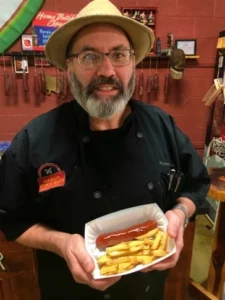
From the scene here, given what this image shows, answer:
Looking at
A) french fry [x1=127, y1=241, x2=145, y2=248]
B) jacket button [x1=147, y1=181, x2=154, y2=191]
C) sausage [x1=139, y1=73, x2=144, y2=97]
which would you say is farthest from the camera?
sausage [x1=139, y1=73, x2=144, y2=97]

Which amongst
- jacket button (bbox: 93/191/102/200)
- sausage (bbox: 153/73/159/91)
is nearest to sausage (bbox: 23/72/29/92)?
sausage (bbox: 153/73/159/91)

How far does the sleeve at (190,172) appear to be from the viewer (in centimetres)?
105

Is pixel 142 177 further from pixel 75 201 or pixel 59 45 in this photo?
pixel 59 45

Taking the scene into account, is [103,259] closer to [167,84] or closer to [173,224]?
[173,224]

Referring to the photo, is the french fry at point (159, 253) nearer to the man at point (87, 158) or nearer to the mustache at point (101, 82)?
the man at point (87, 158)

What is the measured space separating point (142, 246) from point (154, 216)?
0.34 feet

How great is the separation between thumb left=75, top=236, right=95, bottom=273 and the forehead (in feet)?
1.85

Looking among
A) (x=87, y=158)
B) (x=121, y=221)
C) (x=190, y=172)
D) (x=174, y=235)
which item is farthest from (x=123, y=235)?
(x=190, y=172)

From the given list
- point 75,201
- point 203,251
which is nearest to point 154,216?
point 75,201

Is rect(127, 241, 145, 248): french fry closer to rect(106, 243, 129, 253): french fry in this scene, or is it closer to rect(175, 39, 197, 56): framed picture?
rect(106, 243, 129, 253): french fry

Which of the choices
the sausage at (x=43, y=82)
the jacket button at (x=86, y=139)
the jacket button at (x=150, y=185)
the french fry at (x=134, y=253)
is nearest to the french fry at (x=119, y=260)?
the french fry at (x=134, y=253)

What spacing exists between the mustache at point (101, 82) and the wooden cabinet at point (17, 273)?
2.91 ft

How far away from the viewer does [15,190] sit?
34.3 inches

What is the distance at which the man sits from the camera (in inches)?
34.4
